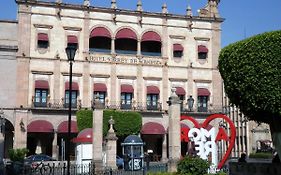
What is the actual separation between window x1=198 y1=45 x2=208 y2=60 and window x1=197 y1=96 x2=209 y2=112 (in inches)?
176

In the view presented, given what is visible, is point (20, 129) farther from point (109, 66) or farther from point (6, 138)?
point (109, 66)

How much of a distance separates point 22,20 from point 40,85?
657cm

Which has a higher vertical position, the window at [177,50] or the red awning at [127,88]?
the window at [177,50]

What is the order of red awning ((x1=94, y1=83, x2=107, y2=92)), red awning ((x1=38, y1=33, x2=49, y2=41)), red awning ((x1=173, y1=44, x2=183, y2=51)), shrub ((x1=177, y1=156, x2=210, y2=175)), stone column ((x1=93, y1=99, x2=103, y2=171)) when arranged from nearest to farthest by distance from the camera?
1. shrub ((x1=177, y1=156, x2=210, y2=175))
2. stone column ((x1=93, y1=99, x2=103, y2=171))
3. red awning ((x1=38, y1=33, x2=49, y2=41))
4. red awning ((x1=94, y1=83, x2=107, y2=92))
5. red awning ((x1=173, y1=44, x2=183, y2=51))

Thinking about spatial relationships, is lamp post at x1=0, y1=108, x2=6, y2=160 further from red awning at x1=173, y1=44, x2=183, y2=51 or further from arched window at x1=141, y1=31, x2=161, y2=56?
red awning at x1=173, y1=44, x2=183, y2=51

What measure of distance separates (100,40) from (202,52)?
37.3ft

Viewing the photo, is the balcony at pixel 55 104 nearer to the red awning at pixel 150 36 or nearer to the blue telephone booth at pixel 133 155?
the red awning at pixel 150 36

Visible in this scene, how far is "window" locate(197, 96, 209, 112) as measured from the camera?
4666cm

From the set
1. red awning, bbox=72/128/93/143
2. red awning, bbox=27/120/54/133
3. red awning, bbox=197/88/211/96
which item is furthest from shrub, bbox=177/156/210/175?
red awning, bbox=197/88/211/96

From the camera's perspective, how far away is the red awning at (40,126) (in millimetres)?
40375

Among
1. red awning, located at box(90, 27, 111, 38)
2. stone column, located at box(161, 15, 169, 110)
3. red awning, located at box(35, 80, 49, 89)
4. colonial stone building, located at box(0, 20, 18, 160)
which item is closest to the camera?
colonial stone building, located at box(0, 20, 18, 160)

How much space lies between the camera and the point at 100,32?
44344 mm

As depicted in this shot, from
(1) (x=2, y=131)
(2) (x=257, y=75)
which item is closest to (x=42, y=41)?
(1) (x=2, y=131)

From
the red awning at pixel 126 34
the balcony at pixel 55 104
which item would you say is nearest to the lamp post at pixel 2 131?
the balcony at pixel 55 104
